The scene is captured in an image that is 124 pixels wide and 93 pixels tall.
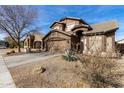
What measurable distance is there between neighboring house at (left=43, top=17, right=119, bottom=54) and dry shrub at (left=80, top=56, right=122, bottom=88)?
8.23ft

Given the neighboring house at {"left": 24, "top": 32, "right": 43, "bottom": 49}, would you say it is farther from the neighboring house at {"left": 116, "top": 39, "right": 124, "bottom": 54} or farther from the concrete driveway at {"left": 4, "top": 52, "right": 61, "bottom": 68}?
the neighboring house at {"left": 116, "top": 39, "right": 124, "bottom": 54}

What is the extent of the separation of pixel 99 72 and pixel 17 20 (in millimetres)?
5708

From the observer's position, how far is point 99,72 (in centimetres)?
848

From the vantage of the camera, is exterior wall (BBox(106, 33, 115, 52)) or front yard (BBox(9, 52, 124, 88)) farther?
exterior wall (BBox(106, 33, 115, 52))

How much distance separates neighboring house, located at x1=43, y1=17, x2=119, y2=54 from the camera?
11.6 meters

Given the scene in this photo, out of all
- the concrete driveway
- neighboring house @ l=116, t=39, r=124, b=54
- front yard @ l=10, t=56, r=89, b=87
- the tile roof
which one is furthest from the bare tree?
neighboring house @ l=116, t=39, r=124, b=54

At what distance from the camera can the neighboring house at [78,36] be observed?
11625 mm

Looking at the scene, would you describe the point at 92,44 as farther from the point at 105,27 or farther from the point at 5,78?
the point at 5,78

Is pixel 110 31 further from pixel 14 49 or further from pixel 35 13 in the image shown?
pixel 14 49

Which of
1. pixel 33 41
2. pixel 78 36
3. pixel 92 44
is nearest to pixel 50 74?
pixel 92 44

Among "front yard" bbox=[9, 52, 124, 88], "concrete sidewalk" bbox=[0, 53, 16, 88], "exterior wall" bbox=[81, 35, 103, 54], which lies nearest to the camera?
"concrete sidewalk" bbox=[0, 53, 16, 88]

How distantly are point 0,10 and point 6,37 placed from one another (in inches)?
71.3

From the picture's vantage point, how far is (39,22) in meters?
10.5

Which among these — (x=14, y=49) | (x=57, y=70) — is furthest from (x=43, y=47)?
(x=57, y=70)
